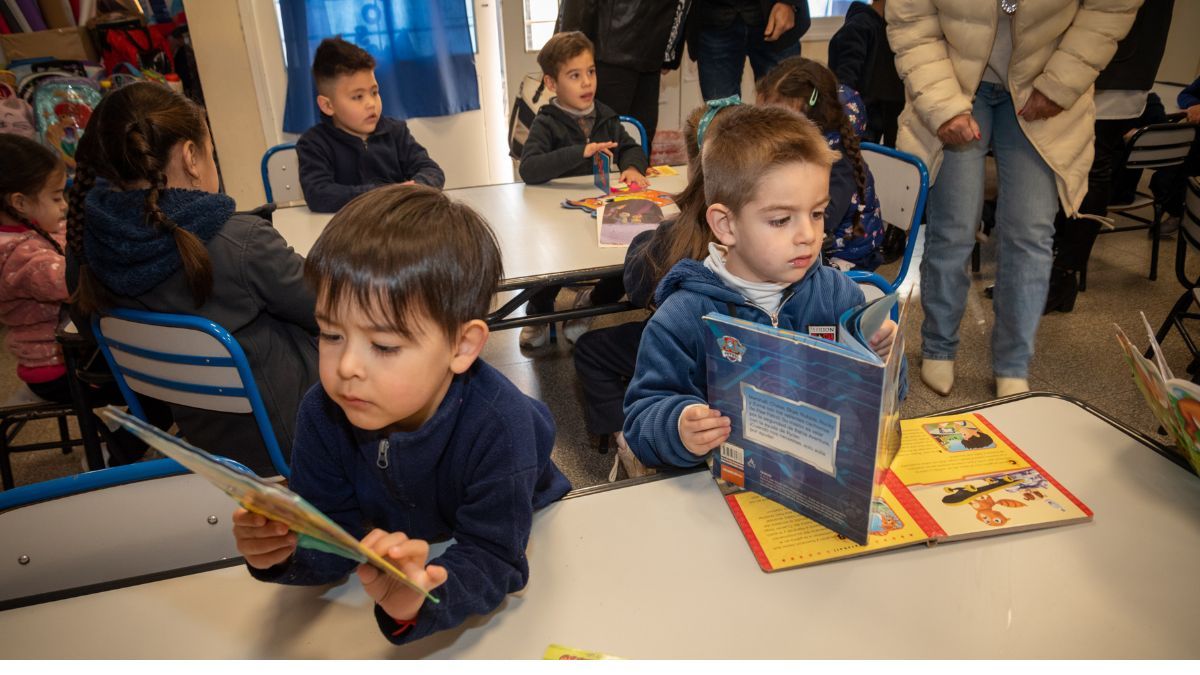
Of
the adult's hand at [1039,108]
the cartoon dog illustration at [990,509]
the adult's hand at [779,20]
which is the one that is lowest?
the cartoon dog illustration at [990,509]

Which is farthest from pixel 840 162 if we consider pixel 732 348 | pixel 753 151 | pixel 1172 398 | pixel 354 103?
pixel 354 103

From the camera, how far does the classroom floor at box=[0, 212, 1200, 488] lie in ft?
8.68

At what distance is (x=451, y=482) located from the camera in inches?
39.4

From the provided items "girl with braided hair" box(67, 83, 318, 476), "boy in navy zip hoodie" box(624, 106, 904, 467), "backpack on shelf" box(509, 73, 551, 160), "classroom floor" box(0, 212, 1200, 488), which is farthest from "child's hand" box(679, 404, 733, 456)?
"backpack on shelf" box(509, 73, 551, 160)

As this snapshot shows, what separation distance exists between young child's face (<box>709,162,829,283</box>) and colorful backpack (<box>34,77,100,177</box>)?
4.05 m

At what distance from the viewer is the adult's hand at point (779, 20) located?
11.9ft

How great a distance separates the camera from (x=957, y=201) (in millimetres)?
2566

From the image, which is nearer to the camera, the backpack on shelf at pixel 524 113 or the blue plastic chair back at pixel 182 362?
the blue plastic chair back at pixel 182 362

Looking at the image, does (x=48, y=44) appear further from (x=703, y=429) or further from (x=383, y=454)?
(x=703, y=429)

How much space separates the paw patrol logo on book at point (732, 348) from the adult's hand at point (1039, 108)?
6.15 feet

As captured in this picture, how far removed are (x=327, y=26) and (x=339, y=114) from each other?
6.69ft

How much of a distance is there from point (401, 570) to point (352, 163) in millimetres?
2408

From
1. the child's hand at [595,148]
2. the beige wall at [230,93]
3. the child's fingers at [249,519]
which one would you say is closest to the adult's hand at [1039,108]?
the child's hand at [595,148]

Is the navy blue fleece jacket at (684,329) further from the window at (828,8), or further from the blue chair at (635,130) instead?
the window at (828,8)
